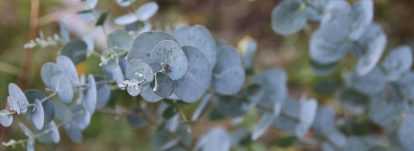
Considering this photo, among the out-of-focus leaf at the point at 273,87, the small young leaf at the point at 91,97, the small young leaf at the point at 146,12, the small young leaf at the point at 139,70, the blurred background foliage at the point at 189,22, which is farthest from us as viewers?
the blurred background foliage at the point at 189,22

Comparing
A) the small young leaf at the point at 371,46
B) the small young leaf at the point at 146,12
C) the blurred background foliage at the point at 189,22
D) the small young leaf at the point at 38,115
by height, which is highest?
the small young leaf at the point at 146,12

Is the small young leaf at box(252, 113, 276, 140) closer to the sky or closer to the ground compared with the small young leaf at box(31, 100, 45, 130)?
closer to the ground

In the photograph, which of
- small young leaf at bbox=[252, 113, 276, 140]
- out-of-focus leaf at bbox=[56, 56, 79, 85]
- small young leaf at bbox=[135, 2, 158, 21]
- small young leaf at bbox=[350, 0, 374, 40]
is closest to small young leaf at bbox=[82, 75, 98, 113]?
out-of-focus leaf at bbox=[56, 56, 79, 85]

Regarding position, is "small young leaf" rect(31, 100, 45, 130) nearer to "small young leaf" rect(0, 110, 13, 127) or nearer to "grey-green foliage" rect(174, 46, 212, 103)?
"small young leaf" rect(0, 110, 13, 127)

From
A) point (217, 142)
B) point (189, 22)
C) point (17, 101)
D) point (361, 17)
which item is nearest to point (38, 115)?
point (17, 101)

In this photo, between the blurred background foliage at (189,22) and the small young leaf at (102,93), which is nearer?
the small young leaf at (102,93)

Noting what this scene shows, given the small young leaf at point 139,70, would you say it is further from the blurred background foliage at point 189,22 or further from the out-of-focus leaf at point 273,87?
the blurred background foliage at point 189,22

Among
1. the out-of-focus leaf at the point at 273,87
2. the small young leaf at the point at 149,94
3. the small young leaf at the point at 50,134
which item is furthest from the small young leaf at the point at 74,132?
the out-of-focus leaf at the point at 273,87

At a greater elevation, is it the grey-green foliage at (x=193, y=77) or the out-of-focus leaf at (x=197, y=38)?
the out-of-focus leaf at (x=197, y=38)

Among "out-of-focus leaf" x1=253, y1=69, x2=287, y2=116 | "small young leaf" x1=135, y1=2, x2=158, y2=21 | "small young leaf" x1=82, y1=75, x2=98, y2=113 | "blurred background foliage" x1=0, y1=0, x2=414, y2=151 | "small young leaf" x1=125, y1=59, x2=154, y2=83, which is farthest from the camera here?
"blurred background foliage" x1=0, y1=0, x2=414, y2=151

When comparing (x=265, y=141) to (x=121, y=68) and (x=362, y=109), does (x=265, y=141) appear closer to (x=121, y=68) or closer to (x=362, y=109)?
(x=362, y=109)
